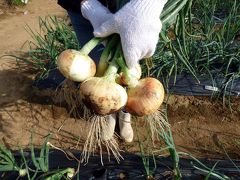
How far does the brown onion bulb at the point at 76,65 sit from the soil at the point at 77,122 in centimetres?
83

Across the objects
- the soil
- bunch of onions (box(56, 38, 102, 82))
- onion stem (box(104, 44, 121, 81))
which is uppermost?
bunch of onions (box(56, 38, 102, 82))

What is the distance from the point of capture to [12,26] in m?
3.36

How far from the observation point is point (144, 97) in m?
1.21

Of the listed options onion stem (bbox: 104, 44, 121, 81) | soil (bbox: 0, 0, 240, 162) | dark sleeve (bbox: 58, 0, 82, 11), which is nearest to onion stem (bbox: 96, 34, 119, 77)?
onion stem (bbox: 104, 44, 121, 81)

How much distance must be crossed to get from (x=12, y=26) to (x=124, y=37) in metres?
2.35

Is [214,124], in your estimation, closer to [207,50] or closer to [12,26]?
[207,50]

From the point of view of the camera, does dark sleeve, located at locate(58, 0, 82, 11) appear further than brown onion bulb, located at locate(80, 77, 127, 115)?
Yes

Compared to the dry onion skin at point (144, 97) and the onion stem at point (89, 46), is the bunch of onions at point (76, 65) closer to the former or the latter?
the onion stem at point (89, 46)

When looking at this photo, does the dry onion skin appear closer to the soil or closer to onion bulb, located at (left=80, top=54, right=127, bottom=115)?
onion bulb, located at (left=80, top=54, right=127, bottom=115)

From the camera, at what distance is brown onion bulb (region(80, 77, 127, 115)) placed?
3.75 ft

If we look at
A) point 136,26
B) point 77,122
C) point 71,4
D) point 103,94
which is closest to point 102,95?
point 103,94

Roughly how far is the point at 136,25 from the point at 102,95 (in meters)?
0.22

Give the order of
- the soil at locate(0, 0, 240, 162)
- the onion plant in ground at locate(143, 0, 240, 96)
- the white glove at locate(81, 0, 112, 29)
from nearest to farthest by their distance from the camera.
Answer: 1. the white glove at locate(81, 0, 112, 29)
2. the soil at locate(0, 0, 240, 162)
3. the onion plant in ground at locate(143, 0, 240, 96)

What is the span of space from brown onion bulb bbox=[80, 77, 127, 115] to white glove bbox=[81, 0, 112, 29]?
22 cm
